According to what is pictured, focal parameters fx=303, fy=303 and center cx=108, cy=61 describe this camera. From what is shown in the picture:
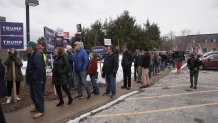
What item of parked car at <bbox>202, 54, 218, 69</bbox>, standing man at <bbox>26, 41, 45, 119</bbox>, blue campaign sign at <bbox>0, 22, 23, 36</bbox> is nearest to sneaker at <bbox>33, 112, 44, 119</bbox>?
standing man at <bbox>26, 41, 45, 119</bbox>

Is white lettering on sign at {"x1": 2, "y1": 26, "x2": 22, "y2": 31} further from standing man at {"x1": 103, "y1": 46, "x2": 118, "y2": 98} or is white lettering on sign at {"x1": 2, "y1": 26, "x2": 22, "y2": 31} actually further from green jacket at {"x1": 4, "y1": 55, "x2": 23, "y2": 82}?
standing man at {"x1": 103, "y1": 46, "x2": 118, "y2": 98}

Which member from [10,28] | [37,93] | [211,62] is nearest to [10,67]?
[10,28]

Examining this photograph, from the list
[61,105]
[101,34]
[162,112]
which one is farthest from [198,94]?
[101,34]

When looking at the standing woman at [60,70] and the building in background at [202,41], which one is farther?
the building in background at [202,41]

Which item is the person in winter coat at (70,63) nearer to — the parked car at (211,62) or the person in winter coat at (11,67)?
the person in winter coat at (11,67)

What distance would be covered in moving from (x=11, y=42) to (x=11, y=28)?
1.44 feet

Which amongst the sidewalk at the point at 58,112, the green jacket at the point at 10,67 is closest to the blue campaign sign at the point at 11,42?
the green jacket at the point at 10,67

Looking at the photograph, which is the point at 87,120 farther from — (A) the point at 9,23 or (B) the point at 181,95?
(B) the point at 181,95

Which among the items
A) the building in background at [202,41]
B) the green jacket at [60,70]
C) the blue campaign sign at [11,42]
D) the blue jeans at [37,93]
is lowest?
the blue jeans at [37,93]

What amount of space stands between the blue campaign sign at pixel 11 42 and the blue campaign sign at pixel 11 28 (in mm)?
155

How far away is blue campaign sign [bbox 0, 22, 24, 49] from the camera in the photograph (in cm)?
927

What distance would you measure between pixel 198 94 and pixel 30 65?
279 inches

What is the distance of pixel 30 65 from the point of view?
7.71 meters

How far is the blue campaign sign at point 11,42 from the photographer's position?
364 inches
